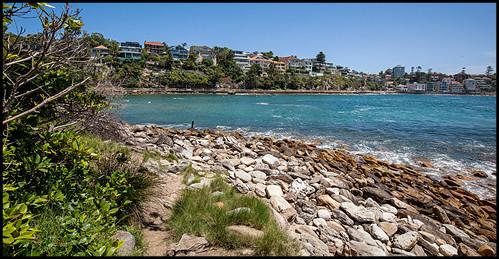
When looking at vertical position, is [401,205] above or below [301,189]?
below

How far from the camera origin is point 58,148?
3174 mm

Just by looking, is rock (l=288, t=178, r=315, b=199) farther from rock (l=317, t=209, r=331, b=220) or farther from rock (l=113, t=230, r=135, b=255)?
rock (l=113, t=230, r=135, b=255)

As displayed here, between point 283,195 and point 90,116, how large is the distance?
457 centimetres

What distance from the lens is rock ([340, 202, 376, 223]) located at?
577 cm

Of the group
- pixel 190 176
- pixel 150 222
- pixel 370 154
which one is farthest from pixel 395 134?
pixel 150 222

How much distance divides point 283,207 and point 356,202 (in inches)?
101

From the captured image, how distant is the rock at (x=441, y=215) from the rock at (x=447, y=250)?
60.6 inches

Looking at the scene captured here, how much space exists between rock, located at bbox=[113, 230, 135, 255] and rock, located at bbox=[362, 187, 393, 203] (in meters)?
6.66

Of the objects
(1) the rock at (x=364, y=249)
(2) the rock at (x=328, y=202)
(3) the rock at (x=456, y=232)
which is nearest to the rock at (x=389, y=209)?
(3) the rock at (x=456, y=232)

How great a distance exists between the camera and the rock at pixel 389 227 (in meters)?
5.46

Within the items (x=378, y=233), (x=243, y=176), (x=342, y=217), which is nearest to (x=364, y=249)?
(x=378, y=233)

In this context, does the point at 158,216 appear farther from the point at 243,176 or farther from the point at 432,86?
the point at 432,86

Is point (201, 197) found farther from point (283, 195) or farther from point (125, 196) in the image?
point (283, 195)

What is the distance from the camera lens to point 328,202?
21.4 ft
